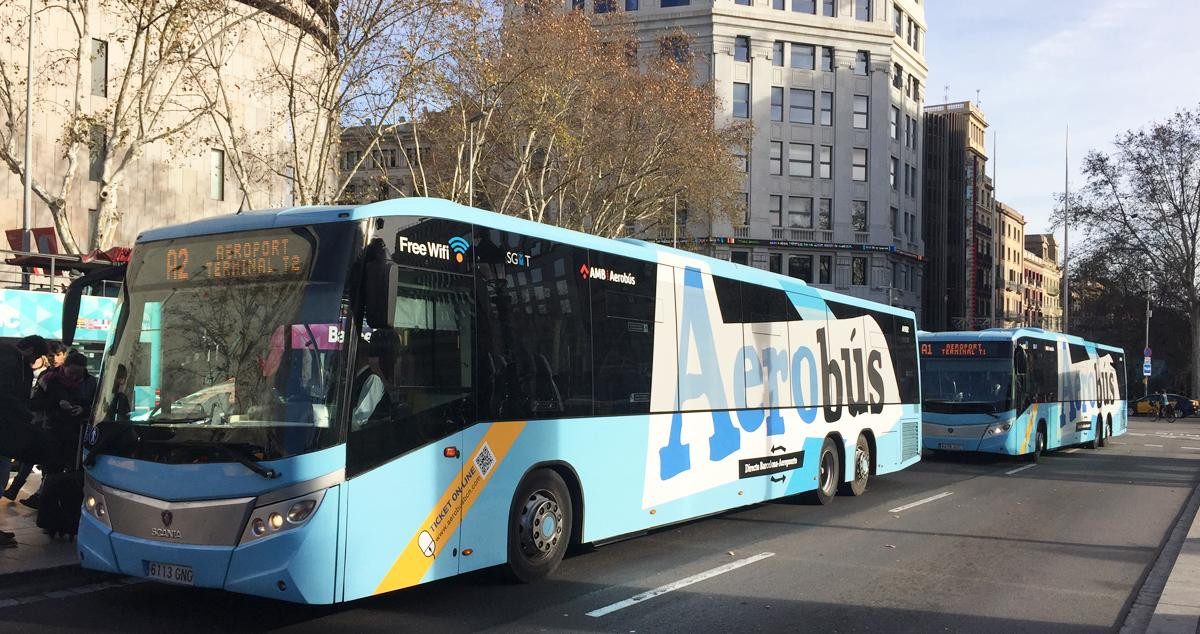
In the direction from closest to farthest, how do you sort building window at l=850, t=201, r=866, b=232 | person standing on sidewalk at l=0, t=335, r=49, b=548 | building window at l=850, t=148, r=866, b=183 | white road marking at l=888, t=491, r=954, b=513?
person standing on sidewalk at l=0, t=335, r=49, b=548 < white road marking at l=888, t=491, r=954, b=513 < building window at l=850, t=201, r=866, b=232 < building window at l=850, t=148, r=866, b=183

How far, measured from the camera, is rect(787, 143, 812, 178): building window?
6228 cm

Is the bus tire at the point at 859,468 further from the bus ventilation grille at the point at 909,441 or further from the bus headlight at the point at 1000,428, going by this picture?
the bus headlight at the point at 1000,428

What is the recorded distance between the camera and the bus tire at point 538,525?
26.8 feet

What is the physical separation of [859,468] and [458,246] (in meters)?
9.59

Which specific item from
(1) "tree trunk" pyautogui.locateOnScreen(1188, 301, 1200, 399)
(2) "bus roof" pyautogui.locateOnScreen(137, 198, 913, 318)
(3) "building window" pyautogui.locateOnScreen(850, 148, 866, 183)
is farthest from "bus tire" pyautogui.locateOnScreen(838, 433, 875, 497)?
(1) "tree trunk" pyautogui.locateOnScreen(1188, 301, 1200, 399)

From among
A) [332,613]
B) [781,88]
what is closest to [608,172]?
[332,613]

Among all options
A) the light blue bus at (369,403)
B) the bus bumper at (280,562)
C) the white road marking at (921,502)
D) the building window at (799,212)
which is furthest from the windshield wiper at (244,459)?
the building window at (799,212)

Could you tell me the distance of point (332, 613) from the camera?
747 cm

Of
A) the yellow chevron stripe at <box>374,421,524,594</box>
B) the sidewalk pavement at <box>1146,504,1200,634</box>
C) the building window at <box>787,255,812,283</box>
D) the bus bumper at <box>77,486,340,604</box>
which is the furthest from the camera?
the building window at <box>787,255,812,283</box>

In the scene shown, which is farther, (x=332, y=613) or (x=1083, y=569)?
(x=1083, y=569)

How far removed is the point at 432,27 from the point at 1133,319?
253 feet

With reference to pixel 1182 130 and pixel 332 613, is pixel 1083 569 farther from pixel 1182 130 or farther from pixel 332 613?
pixel 1182 130

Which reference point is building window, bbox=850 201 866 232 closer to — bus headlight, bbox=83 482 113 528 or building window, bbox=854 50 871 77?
building window, bbox=854 50 871 77

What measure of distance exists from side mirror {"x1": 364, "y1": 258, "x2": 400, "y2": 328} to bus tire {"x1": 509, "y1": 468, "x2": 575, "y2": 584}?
2.23 metres
